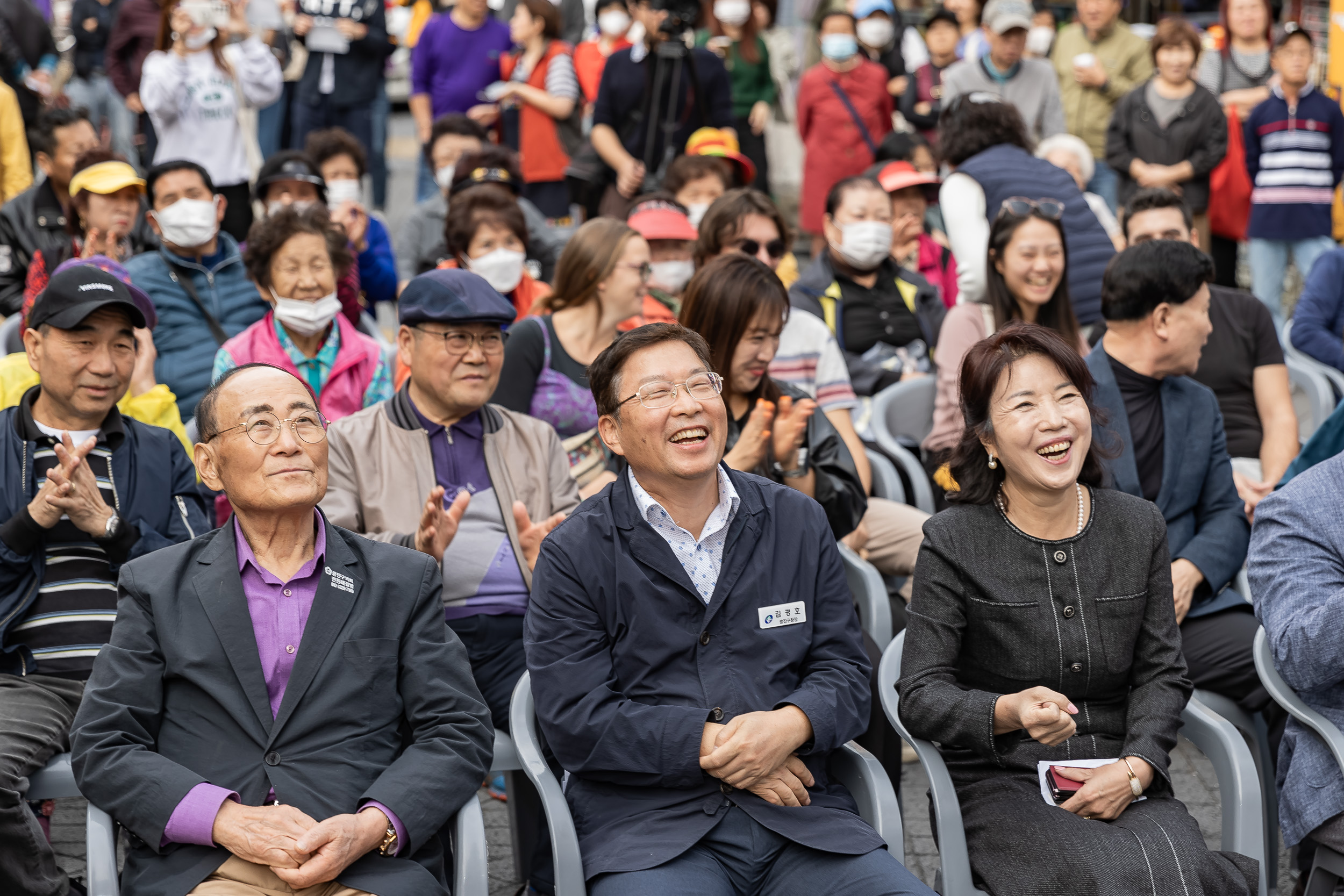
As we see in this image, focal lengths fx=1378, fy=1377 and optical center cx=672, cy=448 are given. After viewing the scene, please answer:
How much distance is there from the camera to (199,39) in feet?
26.5

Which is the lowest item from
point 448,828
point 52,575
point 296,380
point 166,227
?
point 448,828

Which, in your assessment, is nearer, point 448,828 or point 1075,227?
point 448,828

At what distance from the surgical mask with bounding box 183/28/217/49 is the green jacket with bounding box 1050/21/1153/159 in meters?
5.80

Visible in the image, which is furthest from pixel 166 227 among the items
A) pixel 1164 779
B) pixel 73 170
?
pixel 1164 779

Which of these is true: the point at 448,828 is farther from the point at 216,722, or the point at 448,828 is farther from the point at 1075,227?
the point at 1075,227

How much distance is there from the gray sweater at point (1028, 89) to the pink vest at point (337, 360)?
5293 mm

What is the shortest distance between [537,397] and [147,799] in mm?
2178

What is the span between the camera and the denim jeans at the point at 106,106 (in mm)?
11391

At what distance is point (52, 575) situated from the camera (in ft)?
12.3

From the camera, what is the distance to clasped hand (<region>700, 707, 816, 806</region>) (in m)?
2.93

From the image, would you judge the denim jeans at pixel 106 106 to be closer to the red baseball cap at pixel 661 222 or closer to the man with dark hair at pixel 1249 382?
the red baseball cap at pixel 661 222

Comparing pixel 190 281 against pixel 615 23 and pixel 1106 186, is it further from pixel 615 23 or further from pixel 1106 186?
pixel 1106 186

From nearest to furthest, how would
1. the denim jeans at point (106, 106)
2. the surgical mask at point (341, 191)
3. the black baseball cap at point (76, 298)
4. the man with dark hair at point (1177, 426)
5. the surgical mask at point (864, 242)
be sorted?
the black baseball cap at point (76, 298) < the man with dark hair at point (1177, 426) < the surgical mask at point (864, 242) < the surgical mask at point (341, 191) < the denim jeans at point (106, 106)

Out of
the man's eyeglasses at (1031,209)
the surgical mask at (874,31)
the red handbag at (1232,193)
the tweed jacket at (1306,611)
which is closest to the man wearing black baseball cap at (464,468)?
the tweed jacket at (1306,611)
